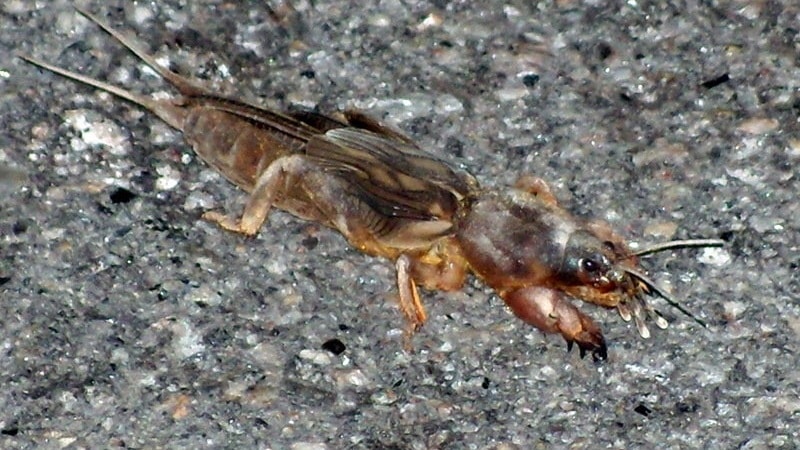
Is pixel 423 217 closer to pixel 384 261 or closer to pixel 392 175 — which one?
pixel 392 175

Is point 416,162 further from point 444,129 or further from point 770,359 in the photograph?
point 770,359

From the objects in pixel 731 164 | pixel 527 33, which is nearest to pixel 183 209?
pixel 527 33

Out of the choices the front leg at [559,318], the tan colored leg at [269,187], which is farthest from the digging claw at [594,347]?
the tan colored leg at [269,187]

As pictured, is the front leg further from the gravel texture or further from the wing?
the wing

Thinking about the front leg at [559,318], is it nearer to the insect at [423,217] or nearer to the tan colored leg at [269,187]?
the insect at [423,217]

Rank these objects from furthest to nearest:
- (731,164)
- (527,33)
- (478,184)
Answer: (527,33), (731,164), (478,184)

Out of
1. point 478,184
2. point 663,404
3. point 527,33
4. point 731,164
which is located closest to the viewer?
point 663,404

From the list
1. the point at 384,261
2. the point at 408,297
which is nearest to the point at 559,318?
the point at 408,297
